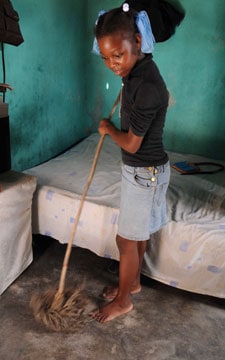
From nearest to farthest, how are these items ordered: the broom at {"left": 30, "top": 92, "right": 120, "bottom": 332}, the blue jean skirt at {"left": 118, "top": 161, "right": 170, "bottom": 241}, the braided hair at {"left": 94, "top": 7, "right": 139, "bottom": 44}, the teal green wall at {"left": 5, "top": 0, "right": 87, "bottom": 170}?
the braided hair at {"left": 94, "top": 7, "right": 139, "bottom": 44} → the blue jean skirt at {"left": 118, "top": 161, "right": 170, "bottom": 241} → the broom at {"left": 30, "top": 92, "right": 120, "bottom": 332} → the teal green wall at {"left": 5, "top": 0, "right": 87, "bottom": 170}

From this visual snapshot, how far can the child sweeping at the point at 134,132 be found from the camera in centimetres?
115

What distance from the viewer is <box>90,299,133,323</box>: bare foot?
1583 millimetres

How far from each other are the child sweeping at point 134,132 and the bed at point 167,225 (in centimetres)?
18

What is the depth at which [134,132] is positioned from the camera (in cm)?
121

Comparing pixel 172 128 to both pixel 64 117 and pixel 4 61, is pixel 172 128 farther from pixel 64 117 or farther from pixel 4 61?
pixel 4 61

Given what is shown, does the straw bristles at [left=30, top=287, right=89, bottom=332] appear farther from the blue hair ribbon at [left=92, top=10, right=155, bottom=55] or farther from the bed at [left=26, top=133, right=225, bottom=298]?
the blue hair ribbon at [left=92, top=10, right=155, bottom=55]

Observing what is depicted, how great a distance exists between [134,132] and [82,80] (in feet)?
6.14

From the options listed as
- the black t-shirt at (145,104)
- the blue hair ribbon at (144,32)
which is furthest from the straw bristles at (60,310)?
the blue hair ribbon at (144,32)

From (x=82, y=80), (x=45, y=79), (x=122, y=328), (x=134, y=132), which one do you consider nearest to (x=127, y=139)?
(x=134, y=132)

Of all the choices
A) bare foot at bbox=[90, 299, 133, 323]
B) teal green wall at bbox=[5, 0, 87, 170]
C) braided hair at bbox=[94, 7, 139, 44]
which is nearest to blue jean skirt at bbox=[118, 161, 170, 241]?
bare foot at bbox=[90, 299, 133, 323]

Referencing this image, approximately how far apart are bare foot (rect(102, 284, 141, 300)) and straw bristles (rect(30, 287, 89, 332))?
0.46ft

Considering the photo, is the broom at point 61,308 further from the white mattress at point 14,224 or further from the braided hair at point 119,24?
the braided hair at point 119,24

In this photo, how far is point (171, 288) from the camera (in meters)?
1.86

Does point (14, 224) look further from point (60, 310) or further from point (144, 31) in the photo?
point (144, 31)
